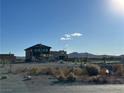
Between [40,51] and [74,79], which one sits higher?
[40,51]

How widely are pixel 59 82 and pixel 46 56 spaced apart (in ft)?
232

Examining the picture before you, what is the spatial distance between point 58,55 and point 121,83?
76.8 metres

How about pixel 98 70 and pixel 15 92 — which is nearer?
pixel 15 92

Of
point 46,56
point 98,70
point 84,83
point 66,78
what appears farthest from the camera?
point 46,56

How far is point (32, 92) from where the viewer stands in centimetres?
1992

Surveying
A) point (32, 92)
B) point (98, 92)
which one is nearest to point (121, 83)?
point (98, 92)

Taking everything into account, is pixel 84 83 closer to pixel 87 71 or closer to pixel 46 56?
pixel 87 71

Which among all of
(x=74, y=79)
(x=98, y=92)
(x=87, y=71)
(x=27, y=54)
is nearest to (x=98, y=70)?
(x=87, y=71)

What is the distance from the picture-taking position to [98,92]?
66.5 feet

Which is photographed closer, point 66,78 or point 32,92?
point 32,92

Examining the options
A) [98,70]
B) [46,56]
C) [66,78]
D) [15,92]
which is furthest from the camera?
[46,56]

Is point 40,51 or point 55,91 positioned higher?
point 40,51

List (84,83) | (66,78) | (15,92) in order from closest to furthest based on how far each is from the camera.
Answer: (15,92) < (84,83) < (66,78)

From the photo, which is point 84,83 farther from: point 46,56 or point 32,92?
point 46,56
